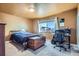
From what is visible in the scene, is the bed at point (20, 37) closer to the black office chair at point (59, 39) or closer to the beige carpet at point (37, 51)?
the beige carpet at point (37, 51)

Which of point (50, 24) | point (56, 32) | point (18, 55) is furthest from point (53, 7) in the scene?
point (18, 55)

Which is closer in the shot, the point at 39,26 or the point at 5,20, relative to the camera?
the point at 5,20

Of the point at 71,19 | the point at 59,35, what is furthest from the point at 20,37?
→ the point at 71,19

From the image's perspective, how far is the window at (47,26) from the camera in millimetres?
2277

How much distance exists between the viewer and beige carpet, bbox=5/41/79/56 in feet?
7.16

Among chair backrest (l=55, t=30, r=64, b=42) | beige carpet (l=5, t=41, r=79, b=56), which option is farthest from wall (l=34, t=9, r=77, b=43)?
beige carpet (l=5, t=41, r=79, b=56)

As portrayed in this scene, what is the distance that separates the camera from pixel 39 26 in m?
2.36

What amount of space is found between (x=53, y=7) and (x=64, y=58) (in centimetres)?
100

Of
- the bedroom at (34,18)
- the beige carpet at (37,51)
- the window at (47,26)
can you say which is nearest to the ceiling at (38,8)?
the bedroom at (34,18)

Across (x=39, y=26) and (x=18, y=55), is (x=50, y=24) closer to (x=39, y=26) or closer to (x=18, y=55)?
(x=39, y=26)

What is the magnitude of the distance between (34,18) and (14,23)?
40cm

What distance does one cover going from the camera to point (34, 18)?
7.59 ft

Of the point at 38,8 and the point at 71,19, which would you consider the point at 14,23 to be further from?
the point at 71,19

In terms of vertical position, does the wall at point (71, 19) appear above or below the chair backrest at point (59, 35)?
above
